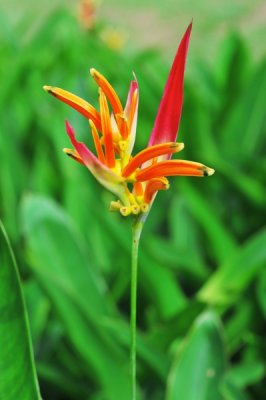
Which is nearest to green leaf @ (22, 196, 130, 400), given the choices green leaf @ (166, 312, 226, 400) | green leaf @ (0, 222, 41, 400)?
green leaf @ (166, 312, 226, 400)

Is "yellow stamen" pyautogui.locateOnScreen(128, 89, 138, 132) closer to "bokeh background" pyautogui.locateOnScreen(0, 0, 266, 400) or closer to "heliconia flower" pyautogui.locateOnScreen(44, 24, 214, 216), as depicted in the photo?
"heliconia flower" pyautogui.locateOnScreen(44, 24, 214, 216)

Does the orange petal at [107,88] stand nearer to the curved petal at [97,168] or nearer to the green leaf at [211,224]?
the curved petal at [97,168]

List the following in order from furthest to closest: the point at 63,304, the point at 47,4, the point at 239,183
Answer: the point at 47,4 < the point at 239,183 < the point at 63,304

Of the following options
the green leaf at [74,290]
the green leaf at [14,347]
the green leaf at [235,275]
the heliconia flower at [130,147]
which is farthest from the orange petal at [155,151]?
the green leaf at [235,275]

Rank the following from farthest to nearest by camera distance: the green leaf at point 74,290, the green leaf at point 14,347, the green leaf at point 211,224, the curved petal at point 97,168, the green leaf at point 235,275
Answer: the green leaf at point 211,224
the green leaf at point 235,275
the green leaf at point 74,290
the green leaf at point 14,347
the curved petal at point 97,168

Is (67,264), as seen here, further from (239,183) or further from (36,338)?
(239,183)

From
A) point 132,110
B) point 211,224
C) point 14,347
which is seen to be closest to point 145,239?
point 211,224

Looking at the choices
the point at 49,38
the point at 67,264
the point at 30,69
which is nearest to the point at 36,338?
the point at 67,264

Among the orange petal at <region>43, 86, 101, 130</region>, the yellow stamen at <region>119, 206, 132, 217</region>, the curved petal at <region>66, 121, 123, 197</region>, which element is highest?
the orange petal at <region>43, 86, 101, 130</region>
